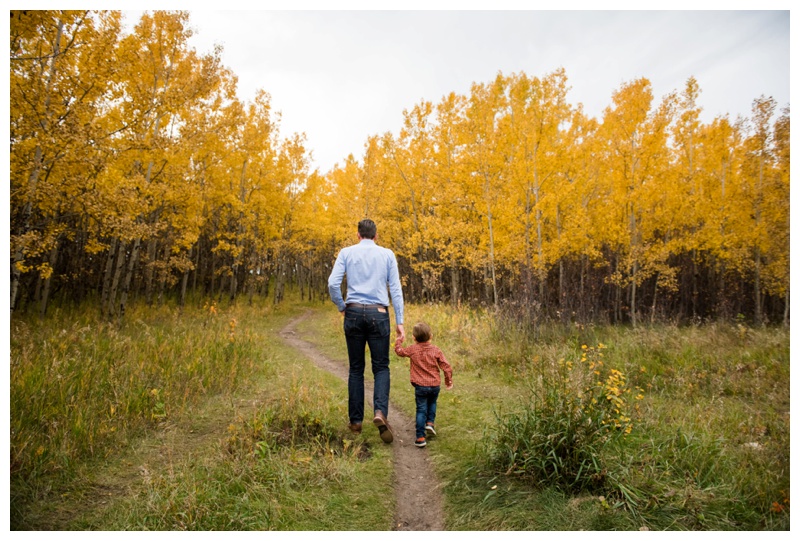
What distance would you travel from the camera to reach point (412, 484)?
3150mm

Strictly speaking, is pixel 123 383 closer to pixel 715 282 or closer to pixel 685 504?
pixel 685 504

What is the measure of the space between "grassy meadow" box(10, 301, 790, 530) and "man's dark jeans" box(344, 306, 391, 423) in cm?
39

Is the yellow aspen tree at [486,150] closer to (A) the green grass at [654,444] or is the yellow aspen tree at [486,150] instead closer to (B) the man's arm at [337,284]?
(A) the green grass at [654,444]

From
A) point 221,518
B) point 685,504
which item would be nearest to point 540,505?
point 685,504

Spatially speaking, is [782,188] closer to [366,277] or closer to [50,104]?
[366,277]

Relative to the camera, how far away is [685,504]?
255 cm

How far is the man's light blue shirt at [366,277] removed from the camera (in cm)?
387

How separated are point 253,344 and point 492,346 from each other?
16.2ft

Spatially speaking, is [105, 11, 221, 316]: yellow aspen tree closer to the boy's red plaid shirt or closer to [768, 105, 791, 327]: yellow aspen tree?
the boy's red plaid shirt

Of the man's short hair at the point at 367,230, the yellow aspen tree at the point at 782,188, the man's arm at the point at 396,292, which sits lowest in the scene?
the man's arm at the point at 396,292

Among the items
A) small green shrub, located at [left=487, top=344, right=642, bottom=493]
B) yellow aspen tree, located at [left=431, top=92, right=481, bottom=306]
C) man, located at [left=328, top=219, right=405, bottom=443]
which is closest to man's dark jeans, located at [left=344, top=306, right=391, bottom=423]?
man, located at [left=328, top=219, right=405, bottom=443]

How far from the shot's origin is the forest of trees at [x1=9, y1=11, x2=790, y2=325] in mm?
6301

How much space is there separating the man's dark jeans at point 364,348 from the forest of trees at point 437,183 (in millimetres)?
4832

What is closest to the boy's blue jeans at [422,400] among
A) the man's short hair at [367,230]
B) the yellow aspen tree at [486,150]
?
the man's short hair at [367,230]
